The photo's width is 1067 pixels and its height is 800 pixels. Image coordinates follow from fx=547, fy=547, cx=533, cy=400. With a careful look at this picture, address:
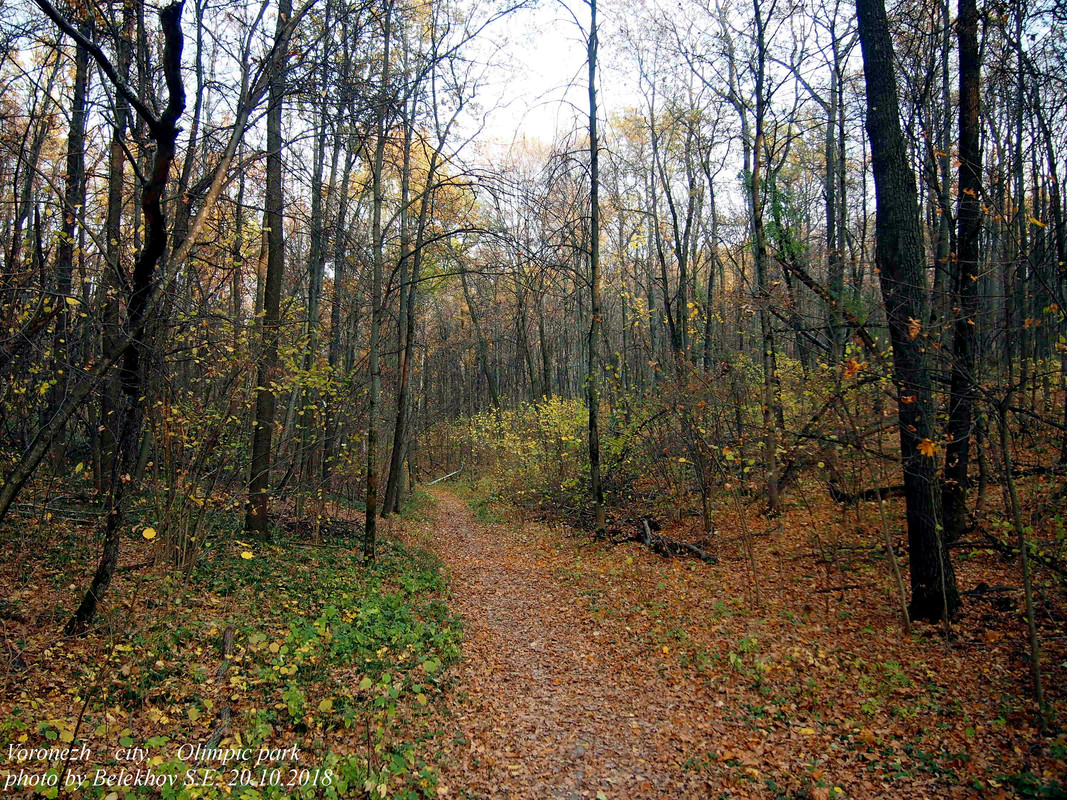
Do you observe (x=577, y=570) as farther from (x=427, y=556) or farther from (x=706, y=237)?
(x=706, y=237)

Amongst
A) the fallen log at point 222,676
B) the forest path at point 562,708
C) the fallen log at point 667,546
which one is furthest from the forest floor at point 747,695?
the fallen log at point 222,676

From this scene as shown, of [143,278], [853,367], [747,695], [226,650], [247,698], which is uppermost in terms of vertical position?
[143,278]

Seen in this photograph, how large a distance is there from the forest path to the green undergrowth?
40 centimetres

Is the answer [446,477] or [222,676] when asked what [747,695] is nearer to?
[222,676]

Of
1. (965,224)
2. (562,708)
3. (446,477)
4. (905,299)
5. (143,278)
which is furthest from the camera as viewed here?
(446,477)

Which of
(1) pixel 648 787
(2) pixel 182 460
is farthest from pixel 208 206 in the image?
(1) pixel 648 787

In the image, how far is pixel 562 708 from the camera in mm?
4926

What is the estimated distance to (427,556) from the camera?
406 inches

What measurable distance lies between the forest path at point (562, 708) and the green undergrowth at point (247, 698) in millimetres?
397

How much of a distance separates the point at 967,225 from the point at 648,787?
22.5 feet

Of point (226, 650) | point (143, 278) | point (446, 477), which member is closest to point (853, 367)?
point (143, 278)

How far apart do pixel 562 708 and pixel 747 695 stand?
166cm

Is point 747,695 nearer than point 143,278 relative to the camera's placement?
No

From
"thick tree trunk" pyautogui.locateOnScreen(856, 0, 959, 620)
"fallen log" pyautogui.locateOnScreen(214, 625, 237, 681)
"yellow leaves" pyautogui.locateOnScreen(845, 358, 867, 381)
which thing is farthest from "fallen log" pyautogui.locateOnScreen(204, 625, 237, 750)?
"thick tree trunk" pyautogui.locateOnScreen(856, 0, 959, 620)
